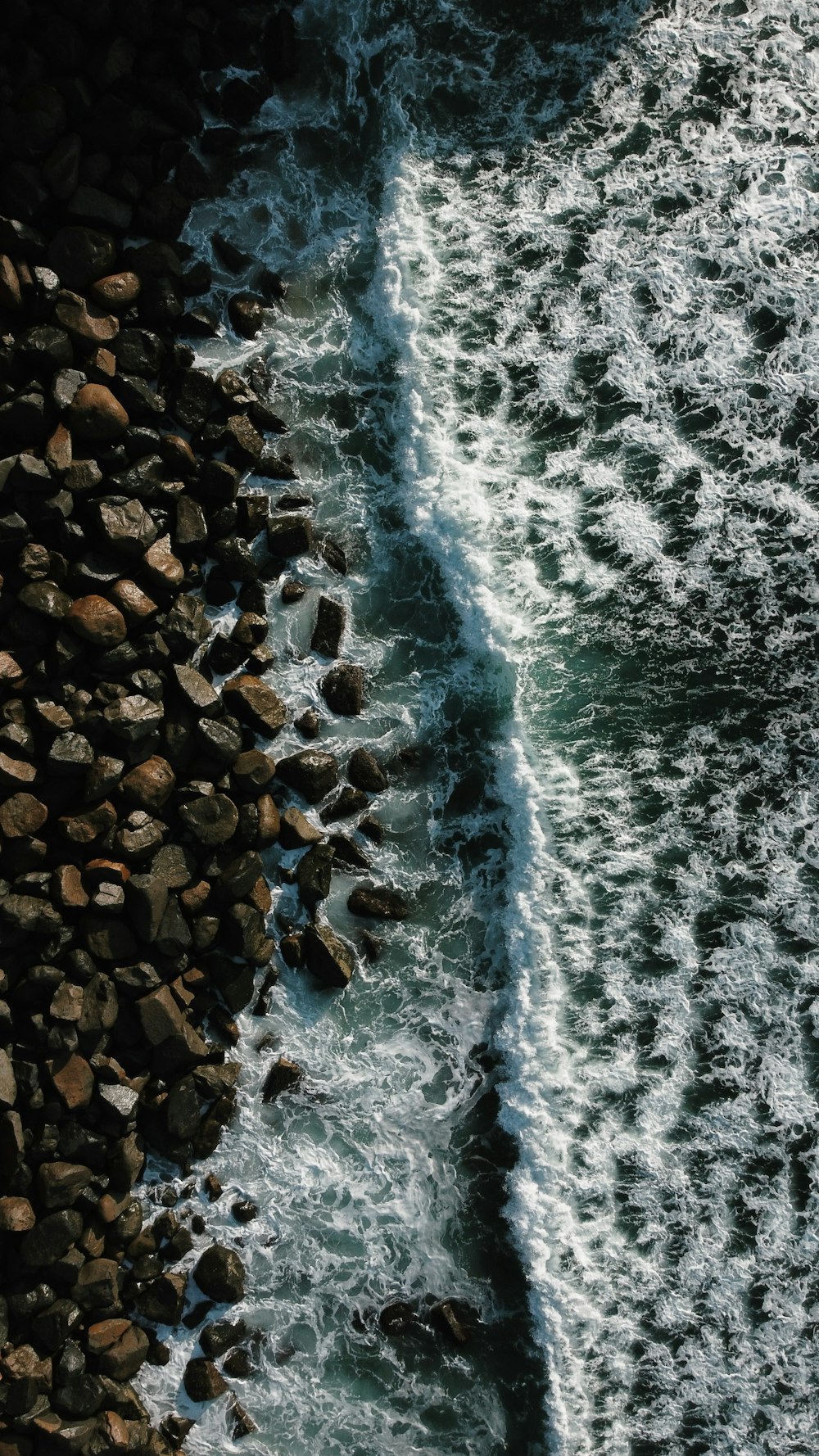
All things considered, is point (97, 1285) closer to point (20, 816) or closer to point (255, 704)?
point (20, 816)

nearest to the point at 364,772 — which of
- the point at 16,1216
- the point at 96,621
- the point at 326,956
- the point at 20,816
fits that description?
the point at 326,956

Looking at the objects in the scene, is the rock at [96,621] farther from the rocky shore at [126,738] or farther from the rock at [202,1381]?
the rock at [202,1381]

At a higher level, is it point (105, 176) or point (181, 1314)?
point (105, 176)

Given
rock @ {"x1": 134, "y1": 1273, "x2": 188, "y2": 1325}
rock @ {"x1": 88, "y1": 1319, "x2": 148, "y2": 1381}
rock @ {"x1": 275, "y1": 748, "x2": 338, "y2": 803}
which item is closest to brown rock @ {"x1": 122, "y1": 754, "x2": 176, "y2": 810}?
rock @ {"x1": 275, "y1": 748, "x2": 338, "y2": 803}

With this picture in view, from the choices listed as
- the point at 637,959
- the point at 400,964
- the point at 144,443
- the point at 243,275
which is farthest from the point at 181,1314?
the point at 243,275

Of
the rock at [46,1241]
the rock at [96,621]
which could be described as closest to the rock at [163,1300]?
the rock at [46,1241]

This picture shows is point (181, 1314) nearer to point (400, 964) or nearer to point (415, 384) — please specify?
point (400, 964)
